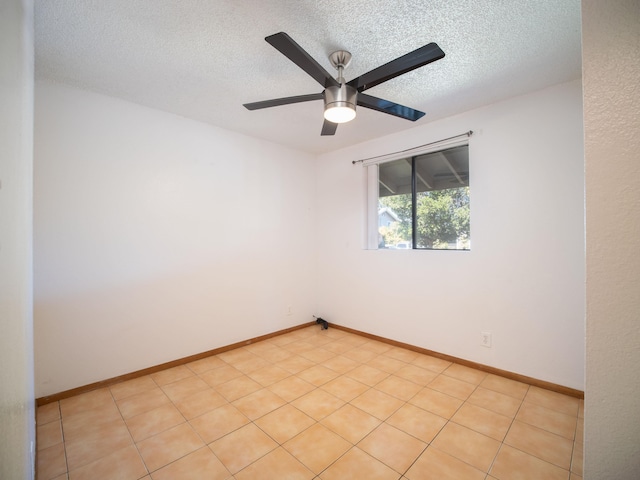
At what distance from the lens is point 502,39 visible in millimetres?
1685

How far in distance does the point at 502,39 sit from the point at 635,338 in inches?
71.4

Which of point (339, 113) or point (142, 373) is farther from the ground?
point (339, 113)

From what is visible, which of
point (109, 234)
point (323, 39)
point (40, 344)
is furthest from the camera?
point (109, 234)

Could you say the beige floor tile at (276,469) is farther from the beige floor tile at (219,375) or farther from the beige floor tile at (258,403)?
the beige floor tile at (219,375)

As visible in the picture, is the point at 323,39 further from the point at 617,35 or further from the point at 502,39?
the point at 617,35

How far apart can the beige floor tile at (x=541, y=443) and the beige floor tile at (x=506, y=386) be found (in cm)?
41

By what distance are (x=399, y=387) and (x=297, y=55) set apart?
253 centimetres

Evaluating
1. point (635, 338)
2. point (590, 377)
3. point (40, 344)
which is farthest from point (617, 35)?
point (40, 344)

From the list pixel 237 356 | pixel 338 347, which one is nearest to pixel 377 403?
pixel 338 347

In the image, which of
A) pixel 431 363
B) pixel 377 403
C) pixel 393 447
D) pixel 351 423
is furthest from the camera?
pixel 431 363

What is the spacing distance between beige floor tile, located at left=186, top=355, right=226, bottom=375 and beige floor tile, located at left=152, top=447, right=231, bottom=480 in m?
1.11

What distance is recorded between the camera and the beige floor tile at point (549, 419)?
177 centimetres

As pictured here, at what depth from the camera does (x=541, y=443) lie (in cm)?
166

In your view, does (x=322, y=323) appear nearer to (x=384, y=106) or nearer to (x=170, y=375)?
(x=170, y=375)
